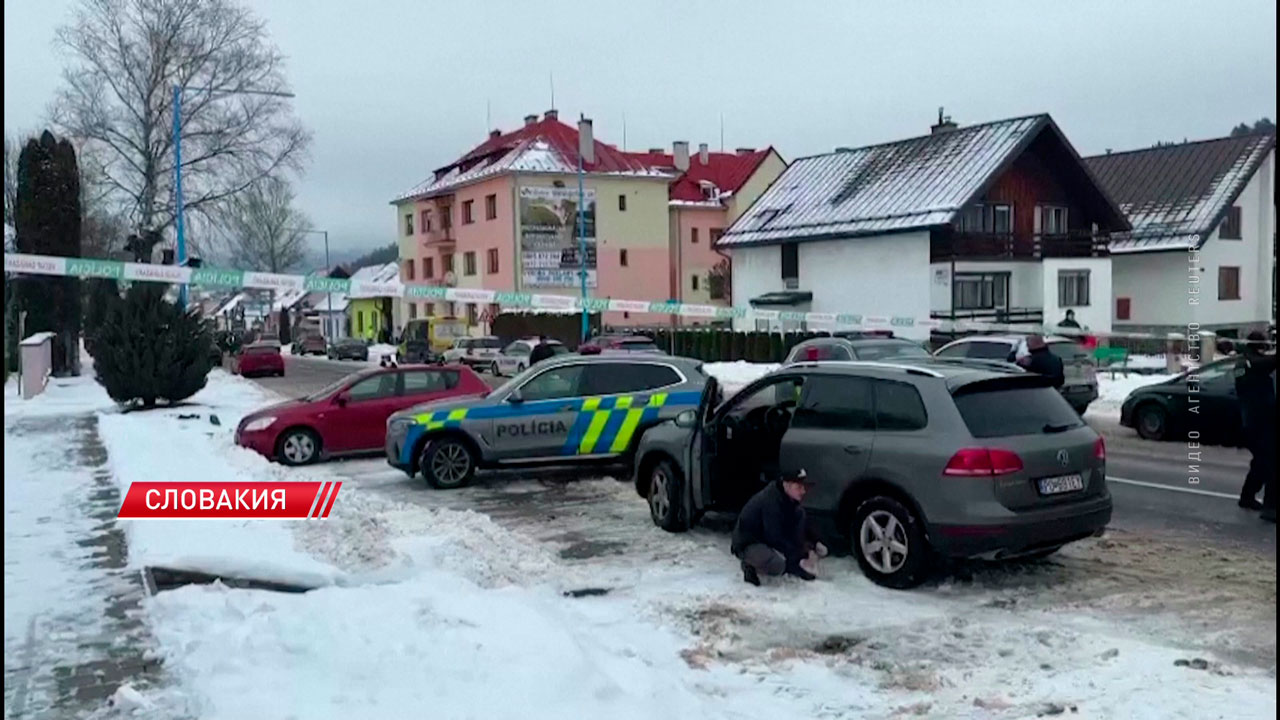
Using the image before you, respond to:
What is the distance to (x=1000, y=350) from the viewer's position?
20.2 m

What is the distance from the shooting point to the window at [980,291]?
131 ft

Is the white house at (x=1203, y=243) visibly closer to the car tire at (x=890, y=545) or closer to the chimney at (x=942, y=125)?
the chimney at (x=942, y=125)

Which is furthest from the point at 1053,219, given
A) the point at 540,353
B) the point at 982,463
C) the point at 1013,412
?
the point at 982,463

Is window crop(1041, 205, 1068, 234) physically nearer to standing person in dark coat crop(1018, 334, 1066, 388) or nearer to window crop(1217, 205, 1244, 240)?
window crop(1217, 205, 1244, 240)

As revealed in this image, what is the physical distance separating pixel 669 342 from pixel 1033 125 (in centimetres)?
1472

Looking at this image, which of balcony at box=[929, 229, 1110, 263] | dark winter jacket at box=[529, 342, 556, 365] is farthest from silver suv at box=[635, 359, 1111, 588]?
balcony at box=[929, 229, 1110, 263]

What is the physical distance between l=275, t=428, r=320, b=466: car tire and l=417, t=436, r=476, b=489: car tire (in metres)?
3.13

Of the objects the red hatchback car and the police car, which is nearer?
the police car

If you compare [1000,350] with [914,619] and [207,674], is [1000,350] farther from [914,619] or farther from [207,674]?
[207,674]

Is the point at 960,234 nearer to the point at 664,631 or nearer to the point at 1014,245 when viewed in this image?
the point at 1014,245

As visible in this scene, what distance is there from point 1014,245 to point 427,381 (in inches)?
1163

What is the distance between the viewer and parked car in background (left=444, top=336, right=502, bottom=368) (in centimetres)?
4262

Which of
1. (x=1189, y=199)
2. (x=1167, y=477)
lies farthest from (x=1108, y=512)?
(x=1189, y=199)

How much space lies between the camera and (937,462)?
7.46m
